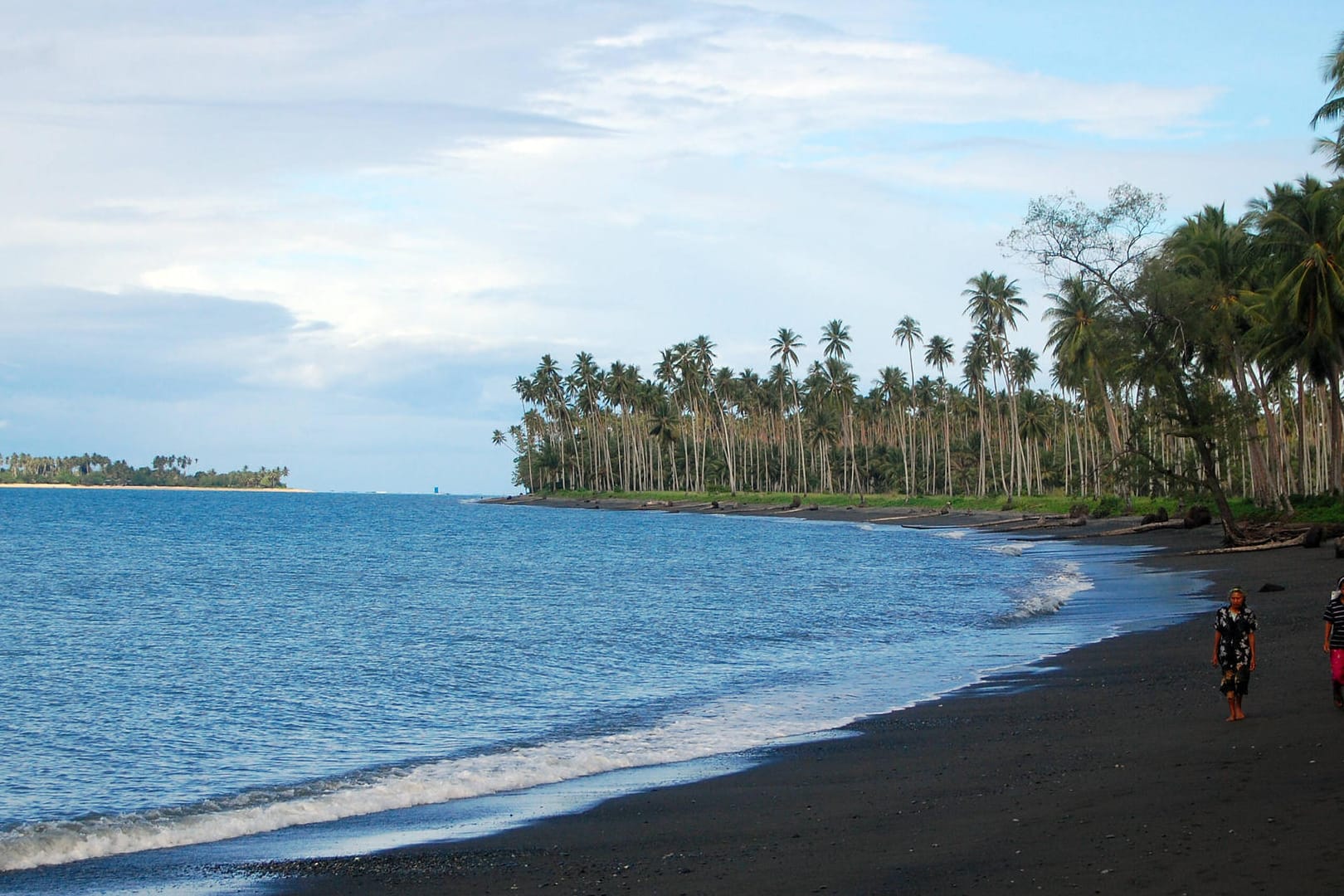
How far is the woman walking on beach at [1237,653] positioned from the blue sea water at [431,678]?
18.5 feet

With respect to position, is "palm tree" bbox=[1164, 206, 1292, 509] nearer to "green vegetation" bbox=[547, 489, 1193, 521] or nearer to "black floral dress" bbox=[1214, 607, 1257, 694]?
"green vegetation" bbox=[547, 489, 1193, 521]

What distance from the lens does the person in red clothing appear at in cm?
1398

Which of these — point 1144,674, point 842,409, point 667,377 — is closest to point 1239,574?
point 1144,674

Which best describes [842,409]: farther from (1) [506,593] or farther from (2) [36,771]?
(2) [36,771]

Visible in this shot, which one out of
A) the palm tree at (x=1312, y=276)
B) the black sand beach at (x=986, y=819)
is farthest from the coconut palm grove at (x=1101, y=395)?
the black sand beach at (x=986, y=819)

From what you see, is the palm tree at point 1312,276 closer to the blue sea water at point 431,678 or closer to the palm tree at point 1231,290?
the palm tree at point 1231,290

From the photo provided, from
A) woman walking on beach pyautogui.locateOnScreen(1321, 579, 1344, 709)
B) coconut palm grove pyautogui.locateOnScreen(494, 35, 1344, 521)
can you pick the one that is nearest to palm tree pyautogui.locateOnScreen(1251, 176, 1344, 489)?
coconut palm grove pyautogui.locateOnScreen(494, 35, 1344, 521)

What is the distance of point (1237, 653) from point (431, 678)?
52.1 ft

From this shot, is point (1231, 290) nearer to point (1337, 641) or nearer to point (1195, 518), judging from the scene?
point (1195, 518)

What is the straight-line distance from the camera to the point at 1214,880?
784 cm

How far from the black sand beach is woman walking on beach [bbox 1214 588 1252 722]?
0.34m

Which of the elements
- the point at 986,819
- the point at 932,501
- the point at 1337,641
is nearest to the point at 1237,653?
the point at 1337,641

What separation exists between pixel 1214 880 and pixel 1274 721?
6.80 meters

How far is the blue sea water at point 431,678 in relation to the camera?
1293 centimetres
